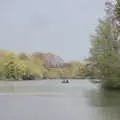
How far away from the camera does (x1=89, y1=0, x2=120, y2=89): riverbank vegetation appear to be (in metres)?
36.0

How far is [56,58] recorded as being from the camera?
12062cm

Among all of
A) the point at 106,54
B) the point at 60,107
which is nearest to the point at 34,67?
the point at 106,54

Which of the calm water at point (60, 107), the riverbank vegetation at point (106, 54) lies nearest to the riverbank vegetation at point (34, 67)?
the riverbank vegetation at point (106, 54)

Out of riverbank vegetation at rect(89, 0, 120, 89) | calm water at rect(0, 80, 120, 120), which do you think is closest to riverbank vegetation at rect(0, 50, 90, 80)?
riverbank vegetation at rect(89, 0, 120, 89)

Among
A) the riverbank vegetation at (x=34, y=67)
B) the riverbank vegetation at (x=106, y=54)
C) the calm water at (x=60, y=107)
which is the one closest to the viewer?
the calm water at (x=60, y=107)

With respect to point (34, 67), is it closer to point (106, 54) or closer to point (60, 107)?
point (106, 54)

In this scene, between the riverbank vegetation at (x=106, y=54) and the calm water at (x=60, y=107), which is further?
the riverbank vegetation at (x=106, y=54)

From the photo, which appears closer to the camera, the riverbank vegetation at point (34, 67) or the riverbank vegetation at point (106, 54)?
the riverbank vegetation at point (106, 54)

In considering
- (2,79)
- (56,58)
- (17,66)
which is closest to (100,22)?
(17,66)

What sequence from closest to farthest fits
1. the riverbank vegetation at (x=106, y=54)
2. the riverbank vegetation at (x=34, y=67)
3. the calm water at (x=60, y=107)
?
the calm water at (x=60, y=107) → the riverbank vegetation at (x=106, y=54) → the riverbank vegetation at (x=34, y=67)

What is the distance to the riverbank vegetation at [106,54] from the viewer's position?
118 feet

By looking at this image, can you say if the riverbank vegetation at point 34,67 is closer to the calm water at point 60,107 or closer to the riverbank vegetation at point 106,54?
the riverbank vegetation at point 106,54

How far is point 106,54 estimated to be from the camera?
38.4m

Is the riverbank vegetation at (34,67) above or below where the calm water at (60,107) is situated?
above
